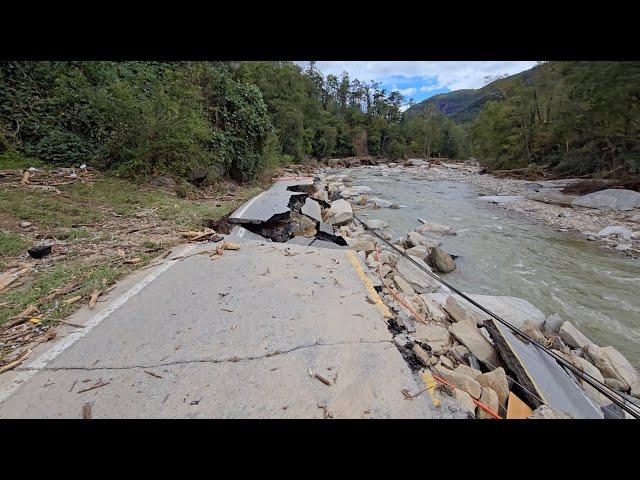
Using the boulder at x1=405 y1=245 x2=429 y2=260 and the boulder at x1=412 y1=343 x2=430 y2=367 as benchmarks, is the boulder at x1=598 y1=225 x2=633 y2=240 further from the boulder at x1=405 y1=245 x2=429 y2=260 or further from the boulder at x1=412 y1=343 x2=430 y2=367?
the boulder at x1=412 y1=343 x2=430 y2=367

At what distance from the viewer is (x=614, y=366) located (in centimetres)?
331

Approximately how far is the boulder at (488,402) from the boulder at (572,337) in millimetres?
2573

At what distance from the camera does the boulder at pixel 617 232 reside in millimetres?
8534

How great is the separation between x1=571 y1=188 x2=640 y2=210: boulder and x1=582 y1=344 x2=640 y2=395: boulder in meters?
12.2

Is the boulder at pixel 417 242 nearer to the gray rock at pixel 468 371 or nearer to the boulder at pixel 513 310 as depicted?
the boulder at pixel 513 310

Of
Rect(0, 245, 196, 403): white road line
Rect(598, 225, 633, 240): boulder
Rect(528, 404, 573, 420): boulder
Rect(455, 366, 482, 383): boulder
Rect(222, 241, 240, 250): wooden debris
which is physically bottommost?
Rect(598, 225, 633, 240): boulder

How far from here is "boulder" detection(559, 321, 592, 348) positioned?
12.4ft

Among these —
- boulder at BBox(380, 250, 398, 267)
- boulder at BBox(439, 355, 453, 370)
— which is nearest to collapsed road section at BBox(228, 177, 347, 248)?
boulder at BBox(380, 250, 398, 267)

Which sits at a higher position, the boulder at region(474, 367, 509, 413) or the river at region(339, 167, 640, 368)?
the boulder at region(474, 367, 509, 413)

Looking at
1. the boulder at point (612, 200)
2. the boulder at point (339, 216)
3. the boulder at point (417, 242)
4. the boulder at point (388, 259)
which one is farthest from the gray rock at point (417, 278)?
the boulder at point (612, 200)
